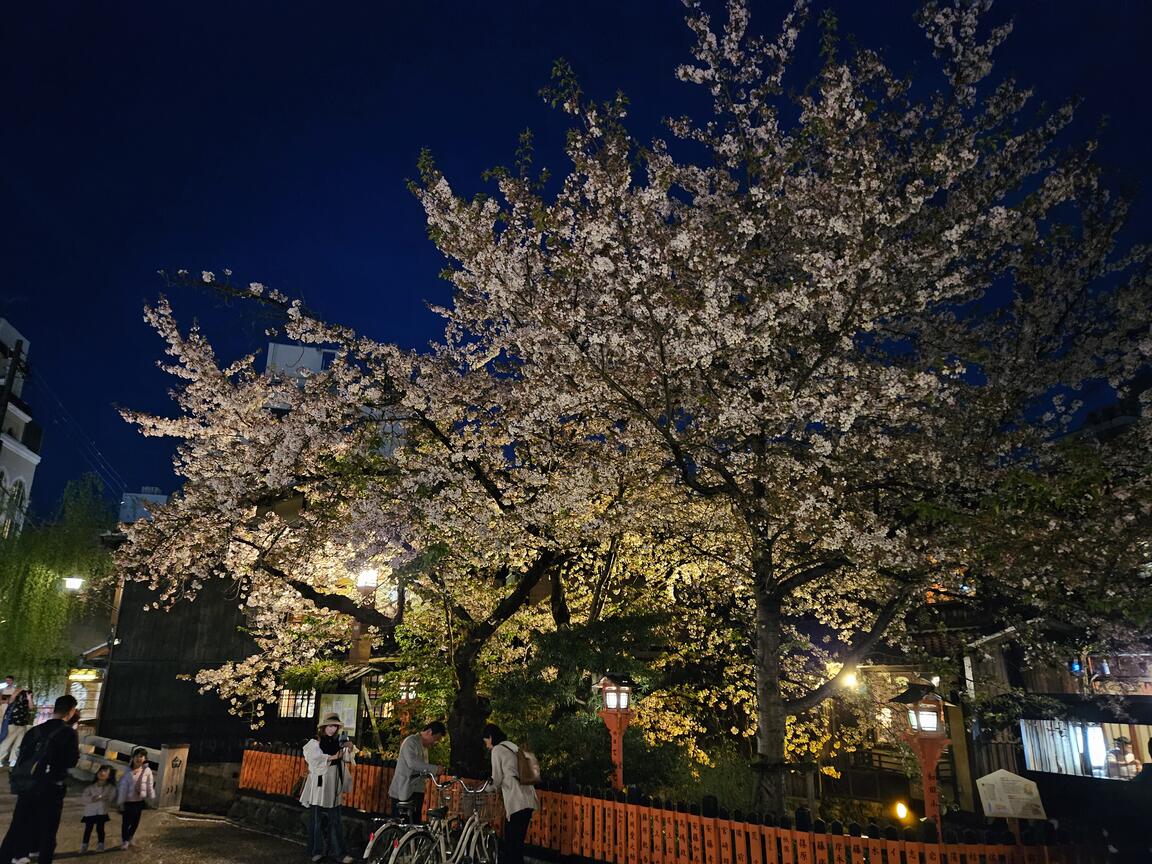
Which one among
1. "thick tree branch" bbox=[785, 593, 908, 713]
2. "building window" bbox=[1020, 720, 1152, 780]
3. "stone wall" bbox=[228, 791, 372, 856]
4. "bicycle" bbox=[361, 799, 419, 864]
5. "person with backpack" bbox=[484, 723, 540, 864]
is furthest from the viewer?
"building window" bbox=[1020, 720, 1152, 780]

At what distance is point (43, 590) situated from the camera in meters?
26.1

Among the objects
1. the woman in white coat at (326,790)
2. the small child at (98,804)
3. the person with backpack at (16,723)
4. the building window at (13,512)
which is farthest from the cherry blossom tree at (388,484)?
the building window at (13,512)

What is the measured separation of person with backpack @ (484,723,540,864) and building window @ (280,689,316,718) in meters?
16.4

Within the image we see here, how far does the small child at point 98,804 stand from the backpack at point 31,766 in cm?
293

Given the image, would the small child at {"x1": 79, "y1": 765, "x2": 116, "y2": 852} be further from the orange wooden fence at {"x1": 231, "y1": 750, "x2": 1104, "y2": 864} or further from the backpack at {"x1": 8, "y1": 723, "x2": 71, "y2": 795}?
the orange wooden fence at {"x1": 231, "y1": 750, "x2": 1104, "y2": 864}

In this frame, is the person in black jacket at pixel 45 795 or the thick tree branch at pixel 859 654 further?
the thick tree branch at pixel 859 654

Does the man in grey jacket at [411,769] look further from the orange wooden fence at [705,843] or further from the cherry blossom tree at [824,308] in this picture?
the cherry blossom tree at [824,308]

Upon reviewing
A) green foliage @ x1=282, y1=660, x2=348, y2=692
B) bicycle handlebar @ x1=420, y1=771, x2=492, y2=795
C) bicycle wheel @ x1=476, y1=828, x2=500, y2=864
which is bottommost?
bicycle wheel @ x1=476, y1=828, x2=500, y2=864

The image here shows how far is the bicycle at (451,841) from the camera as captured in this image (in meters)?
8.62

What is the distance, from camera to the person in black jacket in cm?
816

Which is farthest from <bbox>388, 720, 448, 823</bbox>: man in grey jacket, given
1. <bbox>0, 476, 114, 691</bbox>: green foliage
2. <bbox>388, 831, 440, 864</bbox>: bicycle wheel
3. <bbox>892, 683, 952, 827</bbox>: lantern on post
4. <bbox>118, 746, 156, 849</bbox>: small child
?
<bbox>0, 476, 114, 691</bbox>: green foliage

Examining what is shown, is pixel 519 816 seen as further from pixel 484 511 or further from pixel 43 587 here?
pixel 43 587

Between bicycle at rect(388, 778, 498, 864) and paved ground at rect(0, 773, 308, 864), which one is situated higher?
bicycle at rect(388, 778, 498, 864)

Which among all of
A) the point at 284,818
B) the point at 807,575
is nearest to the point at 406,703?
the point at 284,818
